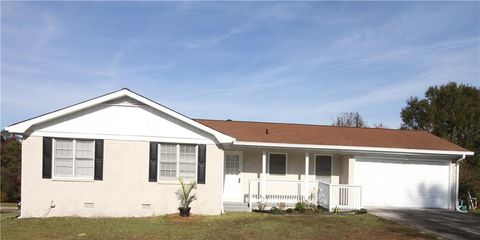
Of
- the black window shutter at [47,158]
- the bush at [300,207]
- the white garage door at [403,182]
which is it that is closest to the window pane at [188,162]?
the bush at [300,207]

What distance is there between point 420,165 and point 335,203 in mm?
5176

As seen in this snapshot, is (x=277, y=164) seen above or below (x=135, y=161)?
below

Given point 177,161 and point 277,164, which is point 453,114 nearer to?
point 277,164

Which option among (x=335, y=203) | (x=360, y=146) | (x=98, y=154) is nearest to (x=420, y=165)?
(x=360, y=146)

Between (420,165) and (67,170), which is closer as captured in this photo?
(67,170)

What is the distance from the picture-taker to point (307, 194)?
59.0ft

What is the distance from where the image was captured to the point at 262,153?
1895 cm

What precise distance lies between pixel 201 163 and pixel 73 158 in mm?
4387

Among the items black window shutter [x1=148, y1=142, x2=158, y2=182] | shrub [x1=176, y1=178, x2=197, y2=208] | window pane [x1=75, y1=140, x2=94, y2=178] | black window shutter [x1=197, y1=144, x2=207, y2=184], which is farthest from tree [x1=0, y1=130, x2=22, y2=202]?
black window shutter [x1=197, y1=144, x2=207, y2=184]

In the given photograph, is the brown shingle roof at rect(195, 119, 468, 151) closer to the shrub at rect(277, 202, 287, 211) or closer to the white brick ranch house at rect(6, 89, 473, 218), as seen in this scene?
the white brick ranch house at rect(6, 89, 473, 218)

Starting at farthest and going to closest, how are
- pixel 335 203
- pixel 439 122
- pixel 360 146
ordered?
1. pixel 439 122
2. pixel 360 146
3. pixel 335 203

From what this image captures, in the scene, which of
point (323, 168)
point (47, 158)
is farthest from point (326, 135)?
point (47, 158)

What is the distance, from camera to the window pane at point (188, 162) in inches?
619

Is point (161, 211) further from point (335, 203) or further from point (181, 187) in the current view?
point (335, 203)
